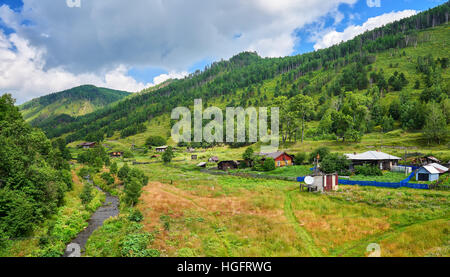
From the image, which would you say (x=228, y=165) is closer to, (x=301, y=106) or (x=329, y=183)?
(x=329, y=183)

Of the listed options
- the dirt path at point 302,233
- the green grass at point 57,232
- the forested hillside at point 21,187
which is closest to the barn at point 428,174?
the dirt path at point 302,233

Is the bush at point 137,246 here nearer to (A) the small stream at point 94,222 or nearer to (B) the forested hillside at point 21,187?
(A) the small stream at point 94,222

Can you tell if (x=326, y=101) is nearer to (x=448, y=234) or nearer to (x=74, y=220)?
(x=448, y=234)

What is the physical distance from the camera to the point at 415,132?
83562 millimetres

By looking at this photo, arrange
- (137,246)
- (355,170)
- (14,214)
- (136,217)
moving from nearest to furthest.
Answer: (137,246) → (14,214) → (136,217) → (355,170)

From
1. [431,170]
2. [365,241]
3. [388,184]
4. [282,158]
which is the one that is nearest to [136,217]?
[365,241]

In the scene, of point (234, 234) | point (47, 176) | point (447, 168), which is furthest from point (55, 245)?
point (447, 168)

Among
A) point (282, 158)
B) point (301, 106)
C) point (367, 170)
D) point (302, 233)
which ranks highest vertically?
point (301, 106)

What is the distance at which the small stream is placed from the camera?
82.0 feet

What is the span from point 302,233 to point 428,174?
33.2m

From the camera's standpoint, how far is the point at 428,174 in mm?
41125

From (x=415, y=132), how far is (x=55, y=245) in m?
106

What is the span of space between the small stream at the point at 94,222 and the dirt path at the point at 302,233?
2287 centimetres

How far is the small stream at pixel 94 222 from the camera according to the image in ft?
82.0
